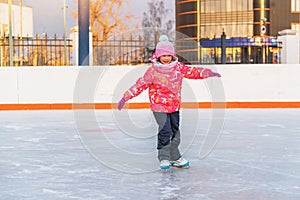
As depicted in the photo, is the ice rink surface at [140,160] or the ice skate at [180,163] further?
the ice skate at [180,163]

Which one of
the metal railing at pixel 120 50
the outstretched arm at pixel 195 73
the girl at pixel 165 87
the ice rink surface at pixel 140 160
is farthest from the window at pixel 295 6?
the girl at pixel 165 87

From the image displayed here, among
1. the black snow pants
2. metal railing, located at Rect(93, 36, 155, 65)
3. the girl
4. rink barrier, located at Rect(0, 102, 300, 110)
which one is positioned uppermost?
metal railing, located at Rect(93, 36, 155, 65)

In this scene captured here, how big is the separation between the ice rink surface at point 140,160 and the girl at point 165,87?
0.98ft

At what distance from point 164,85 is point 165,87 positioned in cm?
2

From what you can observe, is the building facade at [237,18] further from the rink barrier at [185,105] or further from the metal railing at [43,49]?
the rink barrier at [185,105]

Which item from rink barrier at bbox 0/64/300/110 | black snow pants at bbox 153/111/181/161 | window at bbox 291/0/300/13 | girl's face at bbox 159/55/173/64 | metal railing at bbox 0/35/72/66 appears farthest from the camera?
window at bbox 291/0/300/13

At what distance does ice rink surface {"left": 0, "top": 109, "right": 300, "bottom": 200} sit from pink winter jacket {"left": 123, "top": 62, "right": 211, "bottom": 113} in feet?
2.03

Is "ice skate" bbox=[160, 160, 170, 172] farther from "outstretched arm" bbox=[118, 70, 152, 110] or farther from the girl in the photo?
"outstretched arm" bbox=[118, 70, 152, 110]

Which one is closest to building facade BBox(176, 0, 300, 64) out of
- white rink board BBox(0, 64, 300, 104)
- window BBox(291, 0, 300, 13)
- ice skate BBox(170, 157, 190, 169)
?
window BBox(291, 0, 300, 13)

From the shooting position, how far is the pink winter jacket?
4871 millimetres

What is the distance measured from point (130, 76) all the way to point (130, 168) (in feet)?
26.7

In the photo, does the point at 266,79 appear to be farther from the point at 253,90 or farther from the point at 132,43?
the point at 132,43

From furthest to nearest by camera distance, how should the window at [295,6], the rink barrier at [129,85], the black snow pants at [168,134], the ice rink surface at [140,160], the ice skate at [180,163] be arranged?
the window at [295,6] < the rink barrier at [129,85] < the ice skate at [180,163] < the black snow pants at [168,134] < the ice rink surface at [140,160]

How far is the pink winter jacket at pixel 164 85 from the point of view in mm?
4871
